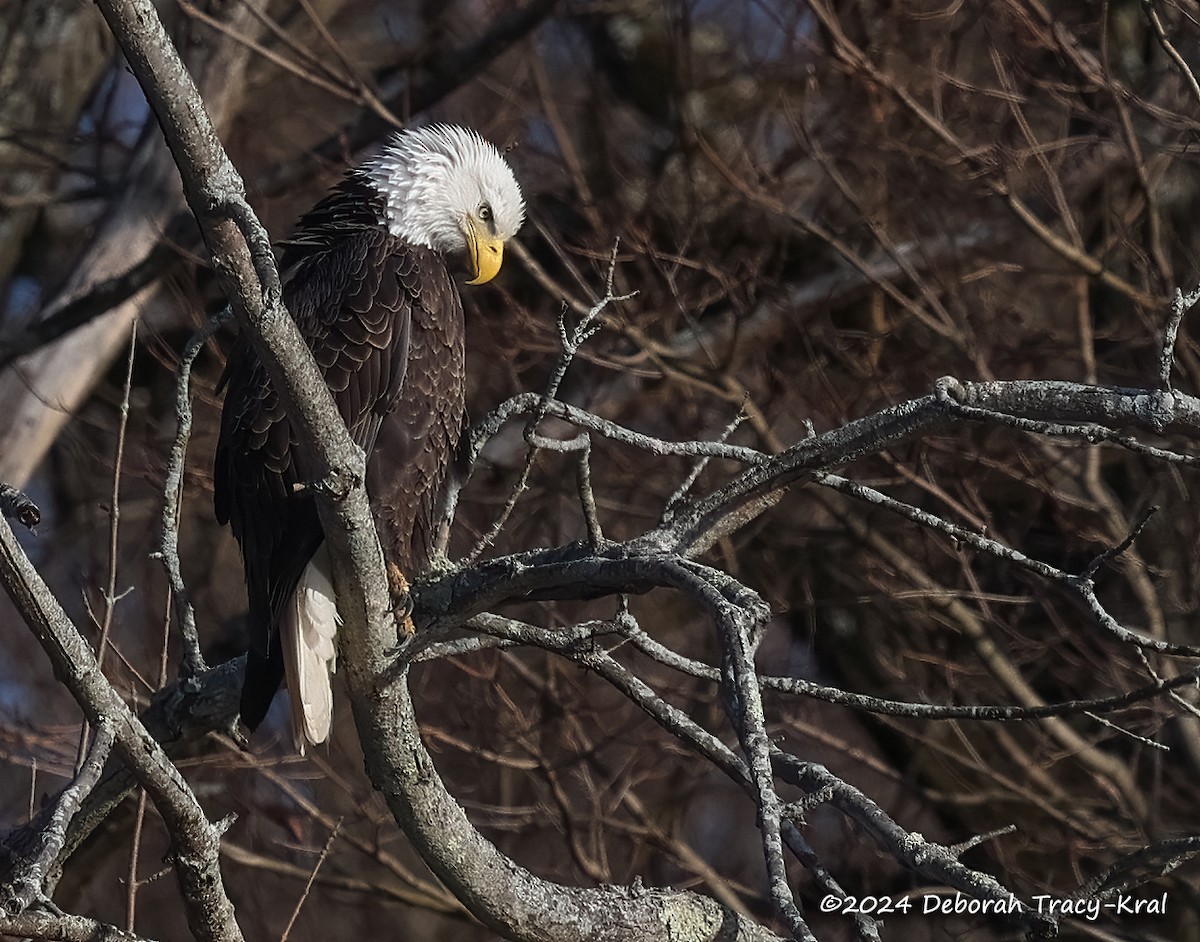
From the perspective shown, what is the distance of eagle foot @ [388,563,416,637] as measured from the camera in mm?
3477

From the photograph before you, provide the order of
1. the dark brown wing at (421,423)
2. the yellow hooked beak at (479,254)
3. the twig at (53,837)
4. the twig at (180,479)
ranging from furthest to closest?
the yellow hooked beak at (479,254) → the dark brown wing at (421,423) → the twig at (180,479) → the twig at (53,837)

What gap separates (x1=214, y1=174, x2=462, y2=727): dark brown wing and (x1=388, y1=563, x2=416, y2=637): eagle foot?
→ 222mm

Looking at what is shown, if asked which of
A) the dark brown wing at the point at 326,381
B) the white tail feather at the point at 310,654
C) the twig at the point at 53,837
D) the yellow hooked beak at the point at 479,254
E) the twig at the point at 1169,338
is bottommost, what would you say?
the twig at the point at 53,837

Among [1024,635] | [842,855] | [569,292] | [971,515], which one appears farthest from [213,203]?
[842,855]

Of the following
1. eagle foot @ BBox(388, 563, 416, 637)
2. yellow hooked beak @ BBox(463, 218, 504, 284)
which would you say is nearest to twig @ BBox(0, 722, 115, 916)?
eagle foot @ BBox(388, 563, 416, 637)

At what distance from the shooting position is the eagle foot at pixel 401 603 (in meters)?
3.48

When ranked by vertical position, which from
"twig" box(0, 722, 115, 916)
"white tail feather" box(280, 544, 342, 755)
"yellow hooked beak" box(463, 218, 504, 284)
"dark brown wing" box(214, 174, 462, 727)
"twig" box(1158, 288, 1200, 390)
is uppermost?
"yellow hooked beak" box(463, 218, 504, 284)

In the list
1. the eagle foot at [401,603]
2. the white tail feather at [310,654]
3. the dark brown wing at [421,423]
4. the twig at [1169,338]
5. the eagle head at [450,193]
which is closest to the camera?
the twig at [1169,338]

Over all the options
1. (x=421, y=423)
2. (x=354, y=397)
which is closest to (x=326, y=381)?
(x=354, y=397)

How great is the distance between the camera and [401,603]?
3.56 m

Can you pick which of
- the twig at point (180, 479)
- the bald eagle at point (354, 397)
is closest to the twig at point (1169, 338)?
the twig at point (180, 479)

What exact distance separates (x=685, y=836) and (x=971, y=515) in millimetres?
2566

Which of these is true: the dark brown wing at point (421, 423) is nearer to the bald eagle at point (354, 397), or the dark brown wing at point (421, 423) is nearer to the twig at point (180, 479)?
the bald eagle at point (354, 397)

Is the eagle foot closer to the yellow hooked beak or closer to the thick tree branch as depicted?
the thick tree branch
